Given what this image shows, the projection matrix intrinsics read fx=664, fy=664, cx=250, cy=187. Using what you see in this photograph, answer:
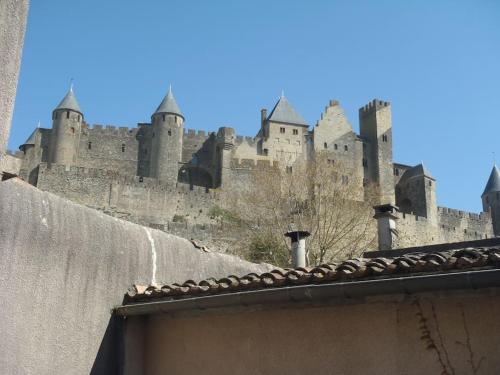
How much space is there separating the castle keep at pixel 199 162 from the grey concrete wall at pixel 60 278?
33047mm

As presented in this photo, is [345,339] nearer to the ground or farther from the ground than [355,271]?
nearer to the ground

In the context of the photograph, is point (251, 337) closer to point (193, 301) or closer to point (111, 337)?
point (193, 301)

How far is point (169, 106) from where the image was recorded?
180ft

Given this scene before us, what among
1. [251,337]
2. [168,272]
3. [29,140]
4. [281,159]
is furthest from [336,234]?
[29,140]

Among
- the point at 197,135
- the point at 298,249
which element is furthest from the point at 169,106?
the point at 298,249

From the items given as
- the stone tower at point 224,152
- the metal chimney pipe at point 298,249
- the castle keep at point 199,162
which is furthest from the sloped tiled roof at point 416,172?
the metal chimney pipe at point 298,249

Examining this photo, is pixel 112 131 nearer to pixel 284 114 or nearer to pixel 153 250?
pixel 284 114

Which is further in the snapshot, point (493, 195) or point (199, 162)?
point (493, 195)

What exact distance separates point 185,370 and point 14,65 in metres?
3.73

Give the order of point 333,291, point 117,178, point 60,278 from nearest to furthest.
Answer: point 333,291 → point 60,278 → point 117,178

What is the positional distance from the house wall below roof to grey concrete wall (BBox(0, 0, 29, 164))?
2921mm

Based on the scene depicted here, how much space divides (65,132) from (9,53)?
45.9 meters

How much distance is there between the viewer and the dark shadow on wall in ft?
24.5

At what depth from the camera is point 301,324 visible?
21.4 feet
